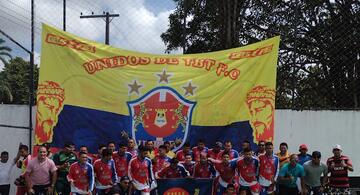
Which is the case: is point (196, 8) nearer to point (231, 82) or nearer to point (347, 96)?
point (231, 82)

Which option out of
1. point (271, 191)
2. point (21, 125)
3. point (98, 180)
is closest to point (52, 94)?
point (21, 125)

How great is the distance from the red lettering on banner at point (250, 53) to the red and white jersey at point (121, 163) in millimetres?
3324

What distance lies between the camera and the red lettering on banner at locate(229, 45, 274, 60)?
11352 mm

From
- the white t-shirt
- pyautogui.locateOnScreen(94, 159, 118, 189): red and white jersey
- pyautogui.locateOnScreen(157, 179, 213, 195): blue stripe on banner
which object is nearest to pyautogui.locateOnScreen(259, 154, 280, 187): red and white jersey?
pyautogui.locateOnScreen(157, 179, 213, 195): blue stripe on banner

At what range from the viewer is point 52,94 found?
11.5 metres

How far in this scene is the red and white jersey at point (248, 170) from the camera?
10.1 metres

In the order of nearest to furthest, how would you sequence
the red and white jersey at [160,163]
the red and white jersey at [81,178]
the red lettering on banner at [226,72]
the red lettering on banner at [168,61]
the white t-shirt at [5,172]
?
1. the red and white jersey at [81,178]
2. the red and white jersey at [160,163]
3. the white t-shirt at [5,172]
4. the red lettering on banner at [226,72]
5. the red lettering on banner at [168,61]

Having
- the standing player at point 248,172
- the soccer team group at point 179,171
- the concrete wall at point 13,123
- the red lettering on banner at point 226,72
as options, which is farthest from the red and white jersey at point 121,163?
the red lettering on banner at point 226,72

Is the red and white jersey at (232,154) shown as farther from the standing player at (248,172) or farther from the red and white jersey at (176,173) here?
the red and white jersey at (176,173)

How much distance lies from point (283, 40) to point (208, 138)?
151 inches

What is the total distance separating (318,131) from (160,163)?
391 centimetres

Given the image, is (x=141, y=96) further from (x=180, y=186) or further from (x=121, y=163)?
(x=180, y=186)

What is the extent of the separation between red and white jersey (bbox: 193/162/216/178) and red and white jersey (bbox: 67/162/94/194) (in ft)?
7.11

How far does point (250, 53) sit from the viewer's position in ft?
37.6
